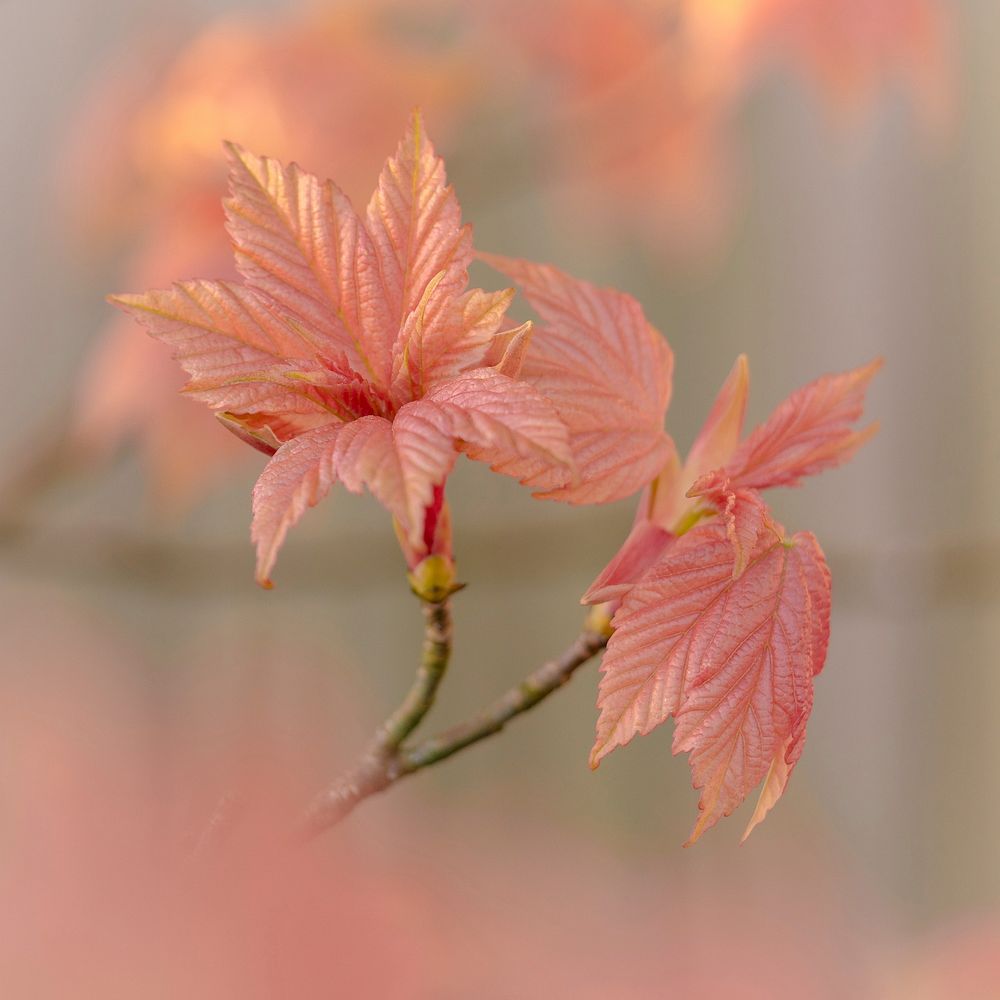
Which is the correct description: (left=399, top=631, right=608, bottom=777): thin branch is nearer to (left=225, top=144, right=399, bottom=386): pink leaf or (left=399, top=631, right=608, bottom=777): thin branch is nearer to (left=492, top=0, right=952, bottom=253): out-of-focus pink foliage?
(left=225, top=144, right=399, bottom=386): pink leaf

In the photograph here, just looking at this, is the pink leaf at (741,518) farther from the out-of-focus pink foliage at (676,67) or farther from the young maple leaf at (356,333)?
the out-of-focus pink foliage at (676,67)

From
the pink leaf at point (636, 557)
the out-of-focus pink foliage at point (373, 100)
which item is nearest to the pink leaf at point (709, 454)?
the pink leaf at point (636, 557)

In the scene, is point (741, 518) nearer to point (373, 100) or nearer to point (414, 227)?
point (414, 227)

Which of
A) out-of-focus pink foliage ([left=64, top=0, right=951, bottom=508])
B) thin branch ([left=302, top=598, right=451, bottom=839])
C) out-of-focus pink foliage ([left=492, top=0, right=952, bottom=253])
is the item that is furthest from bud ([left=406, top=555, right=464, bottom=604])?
out-of-focus pink foliage ([left=492, top=0, right=952, bottom=253])

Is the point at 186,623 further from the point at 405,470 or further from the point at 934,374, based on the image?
the point at 405,470

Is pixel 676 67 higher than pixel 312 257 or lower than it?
higher

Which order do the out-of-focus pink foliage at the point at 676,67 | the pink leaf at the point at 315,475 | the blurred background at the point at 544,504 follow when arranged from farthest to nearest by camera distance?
the out-of-focus pink foliage at the point at 676,67 → the blurred background at the point at 544,504 → the pink leaf at the point at 315,475

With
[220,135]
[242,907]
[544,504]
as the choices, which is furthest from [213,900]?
[544,504]
